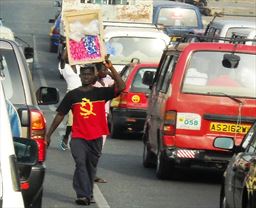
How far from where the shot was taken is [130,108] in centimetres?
2019

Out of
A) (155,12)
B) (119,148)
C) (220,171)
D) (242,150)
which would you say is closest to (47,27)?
(155,12)

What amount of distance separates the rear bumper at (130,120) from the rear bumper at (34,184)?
436 inches

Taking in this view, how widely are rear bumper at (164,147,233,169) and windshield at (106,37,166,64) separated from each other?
1024 centimetres

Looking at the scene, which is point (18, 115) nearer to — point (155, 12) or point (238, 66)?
point (238, 66)

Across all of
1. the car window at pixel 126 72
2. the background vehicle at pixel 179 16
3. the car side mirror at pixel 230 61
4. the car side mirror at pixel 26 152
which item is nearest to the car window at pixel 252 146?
the car side mirror at pixel 26 152

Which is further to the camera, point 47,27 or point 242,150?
point 47,27

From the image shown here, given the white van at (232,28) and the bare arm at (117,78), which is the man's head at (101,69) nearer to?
the bare arm at (117,78)

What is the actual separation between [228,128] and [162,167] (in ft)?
3.32

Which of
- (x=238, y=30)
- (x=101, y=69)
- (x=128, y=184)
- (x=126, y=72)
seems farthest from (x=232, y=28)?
(x=101, y=69)

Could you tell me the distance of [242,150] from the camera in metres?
9.88

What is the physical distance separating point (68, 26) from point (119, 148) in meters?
6.97

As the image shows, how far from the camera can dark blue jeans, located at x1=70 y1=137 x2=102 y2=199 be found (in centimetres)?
1243

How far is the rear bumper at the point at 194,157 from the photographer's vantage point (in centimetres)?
1409

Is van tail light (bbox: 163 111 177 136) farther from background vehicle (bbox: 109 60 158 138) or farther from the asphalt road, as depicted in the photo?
background vehicle (bbox: 109 60 158 138)
